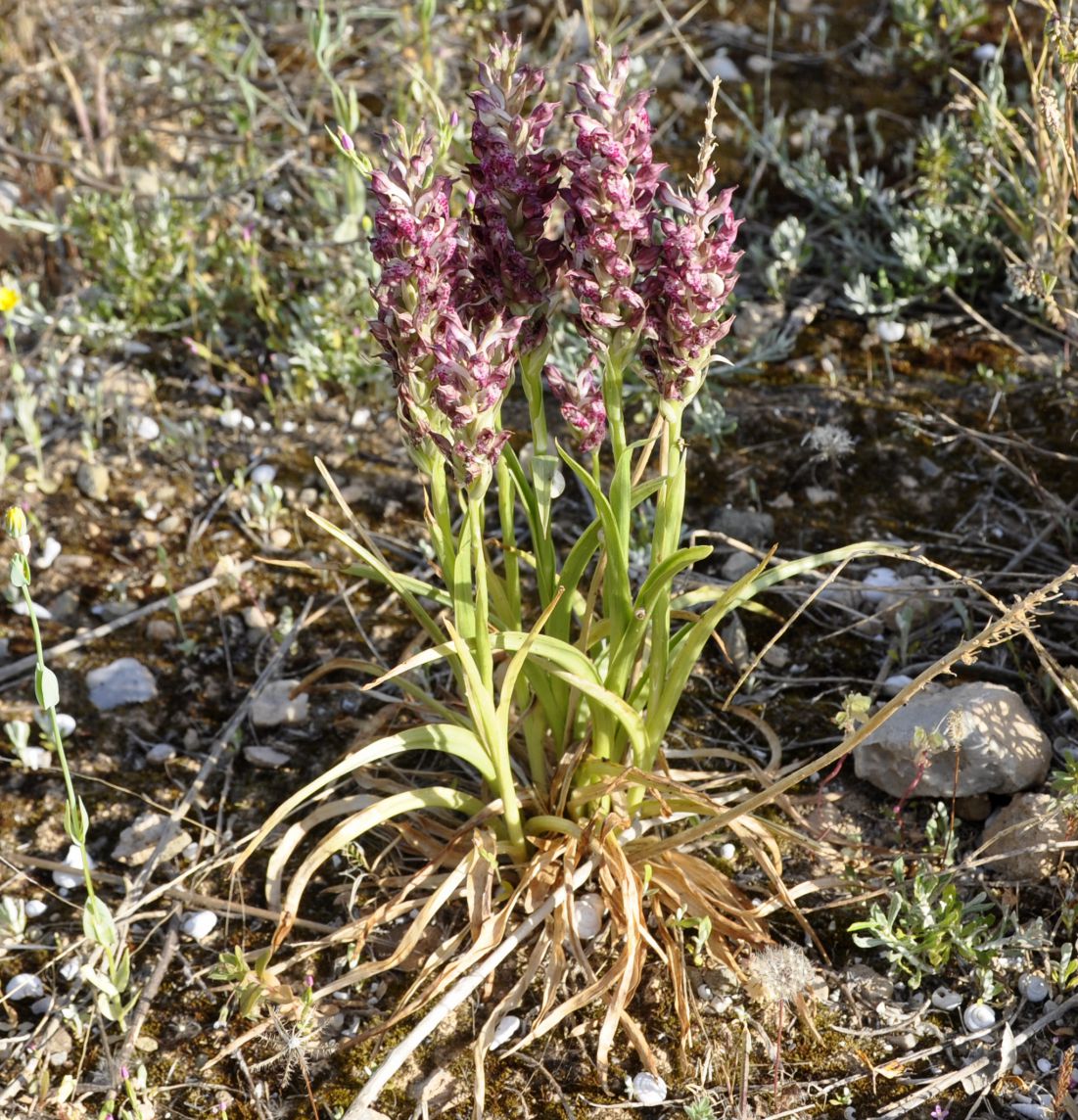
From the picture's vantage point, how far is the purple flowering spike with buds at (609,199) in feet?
5.98

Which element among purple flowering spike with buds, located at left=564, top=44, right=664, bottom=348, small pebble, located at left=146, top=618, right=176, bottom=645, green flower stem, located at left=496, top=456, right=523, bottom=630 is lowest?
small pebble, located at left=146, top=618, right=176, bottom=645

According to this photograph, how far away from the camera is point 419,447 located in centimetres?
203

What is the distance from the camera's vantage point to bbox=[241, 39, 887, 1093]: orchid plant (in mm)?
1861

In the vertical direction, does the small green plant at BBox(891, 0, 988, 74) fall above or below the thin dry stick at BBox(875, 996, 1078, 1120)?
above

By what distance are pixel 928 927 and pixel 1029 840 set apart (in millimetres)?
317

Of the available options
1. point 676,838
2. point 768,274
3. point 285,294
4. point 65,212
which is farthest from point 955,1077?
point 65,212

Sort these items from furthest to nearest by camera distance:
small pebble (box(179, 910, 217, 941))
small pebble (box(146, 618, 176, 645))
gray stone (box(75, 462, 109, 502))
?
gray stone (box(75, 462, 109, 502)) < small pebble (box(146, 618, 176, 645)) < small pebble (box(179, 910, 217, 941))

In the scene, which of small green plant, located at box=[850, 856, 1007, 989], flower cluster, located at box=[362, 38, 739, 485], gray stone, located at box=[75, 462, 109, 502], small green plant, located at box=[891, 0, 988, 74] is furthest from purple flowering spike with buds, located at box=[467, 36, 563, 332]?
small green plant, located at box=[891, 0, 988, 74]

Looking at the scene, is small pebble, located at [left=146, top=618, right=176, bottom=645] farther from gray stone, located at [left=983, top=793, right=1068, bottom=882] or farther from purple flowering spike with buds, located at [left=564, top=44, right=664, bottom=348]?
gray stone, located at [left=983, top=793, right=1068, bottom=882]

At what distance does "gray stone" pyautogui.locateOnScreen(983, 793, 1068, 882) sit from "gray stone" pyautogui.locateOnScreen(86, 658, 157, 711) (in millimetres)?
2013

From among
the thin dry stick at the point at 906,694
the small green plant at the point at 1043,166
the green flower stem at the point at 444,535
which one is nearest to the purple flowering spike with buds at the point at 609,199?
the green flower stem at the point at 444,535

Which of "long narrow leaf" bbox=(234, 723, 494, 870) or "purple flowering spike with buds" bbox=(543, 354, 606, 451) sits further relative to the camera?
"long narrow leaf" bbox=(234, 723, 494, 870)

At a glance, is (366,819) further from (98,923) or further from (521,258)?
(521,258)

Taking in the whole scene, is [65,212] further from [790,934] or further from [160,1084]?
[790,934]
